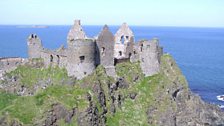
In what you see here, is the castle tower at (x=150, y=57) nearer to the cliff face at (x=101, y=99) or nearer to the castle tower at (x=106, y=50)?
the cliff face at (x=101, y=99)

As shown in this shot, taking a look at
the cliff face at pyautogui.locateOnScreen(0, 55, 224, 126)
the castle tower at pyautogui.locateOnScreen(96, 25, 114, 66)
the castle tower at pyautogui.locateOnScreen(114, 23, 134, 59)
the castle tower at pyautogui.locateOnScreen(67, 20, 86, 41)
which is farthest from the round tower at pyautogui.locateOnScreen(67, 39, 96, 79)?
the castle tower at pyautogui.locateOnScreen(114, 23, 134, 59)

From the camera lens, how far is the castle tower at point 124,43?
196 ft

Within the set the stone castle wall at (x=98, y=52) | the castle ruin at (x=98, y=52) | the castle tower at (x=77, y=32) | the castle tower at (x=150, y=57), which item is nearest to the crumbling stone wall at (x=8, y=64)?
the castle ruin at (x=98, y=52)

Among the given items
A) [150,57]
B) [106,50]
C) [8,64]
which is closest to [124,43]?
[150,57]

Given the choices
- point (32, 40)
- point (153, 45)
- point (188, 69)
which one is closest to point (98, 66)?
point (153, 45)

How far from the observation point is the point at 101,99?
172ft

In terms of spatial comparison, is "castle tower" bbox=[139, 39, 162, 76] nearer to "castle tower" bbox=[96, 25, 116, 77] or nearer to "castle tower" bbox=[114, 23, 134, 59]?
"castle tower" bbox=[114, 23, 134, 59]

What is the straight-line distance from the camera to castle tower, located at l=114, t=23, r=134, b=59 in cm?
5962

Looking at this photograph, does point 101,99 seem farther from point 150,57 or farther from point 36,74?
→ point 36,74

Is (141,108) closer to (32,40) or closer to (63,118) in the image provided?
(63,118)

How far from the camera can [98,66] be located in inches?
2117

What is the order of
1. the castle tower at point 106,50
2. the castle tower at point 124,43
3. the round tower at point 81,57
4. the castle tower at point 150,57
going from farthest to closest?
the castle tower at point 124,43
the castle tower at point 150,57
the castle tower at point 106,50
the round tower at point 81,57

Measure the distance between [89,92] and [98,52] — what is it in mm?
5949

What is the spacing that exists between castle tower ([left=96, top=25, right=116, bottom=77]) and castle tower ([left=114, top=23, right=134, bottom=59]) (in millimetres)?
4118
